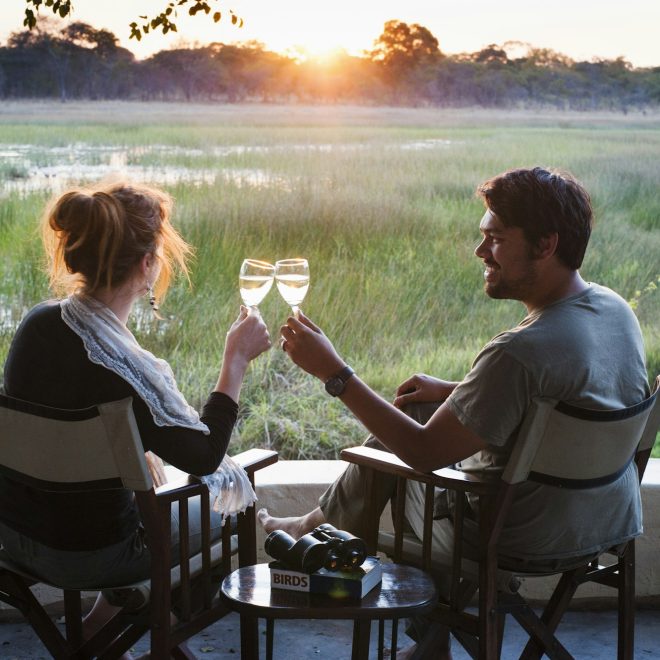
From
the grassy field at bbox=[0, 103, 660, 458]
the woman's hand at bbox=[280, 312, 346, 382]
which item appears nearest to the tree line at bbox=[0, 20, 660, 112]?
the grassy field at bbox=[0, 103, 660, 458]

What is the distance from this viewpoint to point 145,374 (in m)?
2.15

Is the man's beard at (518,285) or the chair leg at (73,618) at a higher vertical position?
the man's beard at (518,285)

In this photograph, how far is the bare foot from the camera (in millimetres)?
2500

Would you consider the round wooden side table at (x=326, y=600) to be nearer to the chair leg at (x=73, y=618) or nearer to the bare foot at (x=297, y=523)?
the bare foot at (x=297, y=523)

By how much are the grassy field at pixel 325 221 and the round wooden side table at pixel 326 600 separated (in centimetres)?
156

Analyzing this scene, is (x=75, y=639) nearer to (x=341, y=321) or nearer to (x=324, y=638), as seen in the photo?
(x=324, y=638)

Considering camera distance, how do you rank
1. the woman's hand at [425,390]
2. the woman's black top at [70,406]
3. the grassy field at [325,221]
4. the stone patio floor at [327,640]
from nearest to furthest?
the woman's black top at [70,406] → the woman's hand at [425,390] → the stone patio floor at [327,640] → the grassy field at [325,221]

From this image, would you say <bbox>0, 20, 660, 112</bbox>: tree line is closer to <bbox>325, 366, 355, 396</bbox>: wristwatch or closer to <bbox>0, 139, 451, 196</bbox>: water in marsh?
<bbox>0, 139, 451, 196</bbox>: water in marsh

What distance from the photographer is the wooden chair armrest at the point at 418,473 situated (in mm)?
2131

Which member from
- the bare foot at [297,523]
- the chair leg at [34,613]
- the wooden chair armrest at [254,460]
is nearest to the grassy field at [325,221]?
the bare foot at [297,523]

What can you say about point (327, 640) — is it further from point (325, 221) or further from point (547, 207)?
point (325, 221)

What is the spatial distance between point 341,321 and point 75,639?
5.43 feet

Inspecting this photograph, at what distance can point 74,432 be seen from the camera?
1994 millimetres

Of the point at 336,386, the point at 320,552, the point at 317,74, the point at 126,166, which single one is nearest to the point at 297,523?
the point at 336,386
